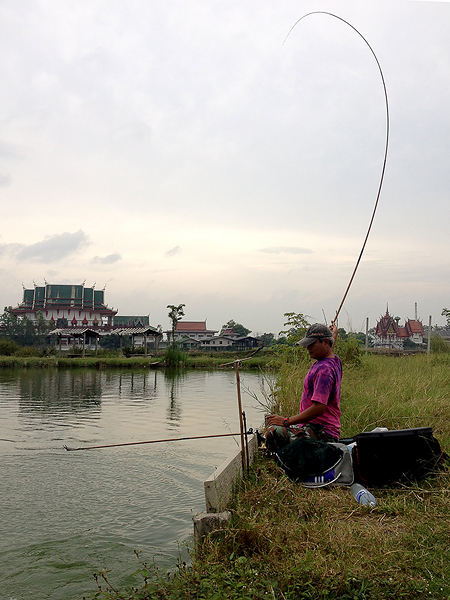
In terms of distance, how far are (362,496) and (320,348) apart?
106cm

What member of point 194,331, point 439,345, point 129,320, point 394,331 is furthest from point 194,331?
point 439,345

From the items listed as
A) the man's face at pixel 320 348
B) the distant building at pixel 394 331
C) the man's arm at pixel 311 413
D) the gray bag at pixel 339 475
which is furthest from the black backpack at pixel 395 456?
the distant building at pixel 394 331

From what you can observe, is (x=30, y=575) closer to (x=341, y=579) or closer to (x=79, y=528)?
(x=79, y=528)

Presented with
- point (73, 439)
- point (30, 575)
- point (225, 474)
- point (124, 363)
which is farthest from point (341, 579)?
point (124, 363)

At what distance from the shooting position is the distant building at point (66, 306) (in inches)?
2286

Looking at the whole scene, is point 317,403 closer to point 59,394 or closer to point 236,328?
point 59,394

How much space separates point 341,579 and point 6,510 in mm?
3766

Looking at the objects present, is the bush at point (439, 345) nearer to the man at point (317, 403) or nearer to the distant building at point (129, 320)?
the man at point (317, 403)

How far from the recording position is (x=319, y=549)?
271 cm

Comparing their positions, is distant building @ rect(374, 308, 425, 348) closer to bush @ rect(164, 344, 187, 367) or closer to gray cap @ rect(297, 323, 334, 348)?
bush @ rect(164, 344, 187, 367)

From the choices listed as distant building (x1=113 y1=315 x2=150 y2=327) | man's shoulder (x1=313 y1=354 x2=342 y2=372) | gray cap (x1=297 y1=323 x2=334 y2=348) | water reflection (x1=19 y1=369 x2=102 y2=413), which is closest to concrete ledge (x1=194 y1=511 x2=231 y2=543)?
man's shoulder (x1=313 y1=354 x2=342 y2=372)

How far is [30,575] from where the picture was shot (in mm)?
3584

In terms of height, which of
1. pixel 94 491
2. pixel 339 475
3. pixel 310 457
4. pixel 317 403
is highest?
pixel 317 403

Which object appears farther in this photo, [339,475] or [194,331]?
[194,331]
